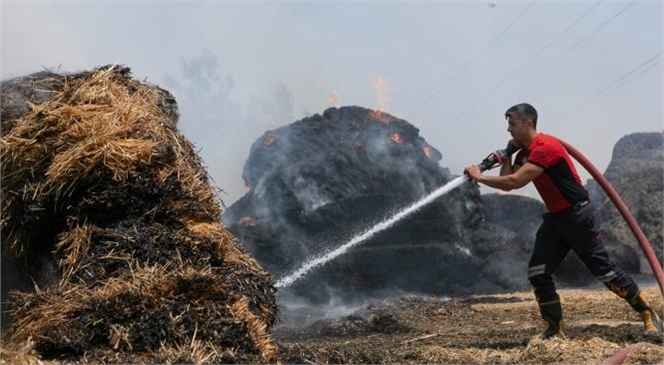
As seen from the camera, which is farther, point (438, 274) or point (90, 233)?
point (438, 274)

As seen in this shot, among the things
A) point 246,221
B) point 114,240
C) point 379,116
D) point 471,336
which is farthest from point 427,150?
point 114,240

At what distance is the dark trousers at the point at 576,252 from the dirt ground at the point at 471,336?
446mm

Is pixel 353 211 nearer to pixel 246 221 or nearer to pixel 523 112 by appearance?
pixel 246 221

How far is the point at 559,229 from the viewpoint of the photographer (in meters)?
7.17

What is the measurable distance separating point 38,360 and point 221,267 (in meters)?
1.67

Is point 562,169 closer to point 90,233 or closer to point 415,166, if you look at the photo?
point 90,233

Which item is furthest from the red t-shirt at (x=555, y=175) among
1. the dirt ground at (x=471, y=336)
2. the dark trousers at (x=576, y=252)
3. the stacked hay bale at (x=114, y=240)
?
the stacked hay bale at (x=114, y=240)

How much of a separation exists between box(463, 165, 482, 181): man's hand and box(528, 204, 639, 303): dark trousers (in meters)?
0.80

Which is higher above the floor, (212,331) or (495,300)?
(212,331)

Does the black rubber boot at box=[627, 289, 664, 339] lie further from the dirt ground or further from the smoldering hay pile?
the smoldering hay pile

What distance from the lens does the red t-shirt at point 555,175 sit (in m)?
6.98

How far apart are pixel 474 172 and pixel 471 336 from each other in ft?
6.37

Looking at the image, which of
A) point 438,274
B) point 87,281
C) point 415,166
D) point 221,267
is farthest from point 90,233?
point 415,166

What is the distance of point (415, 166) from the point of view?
72.9 ft
